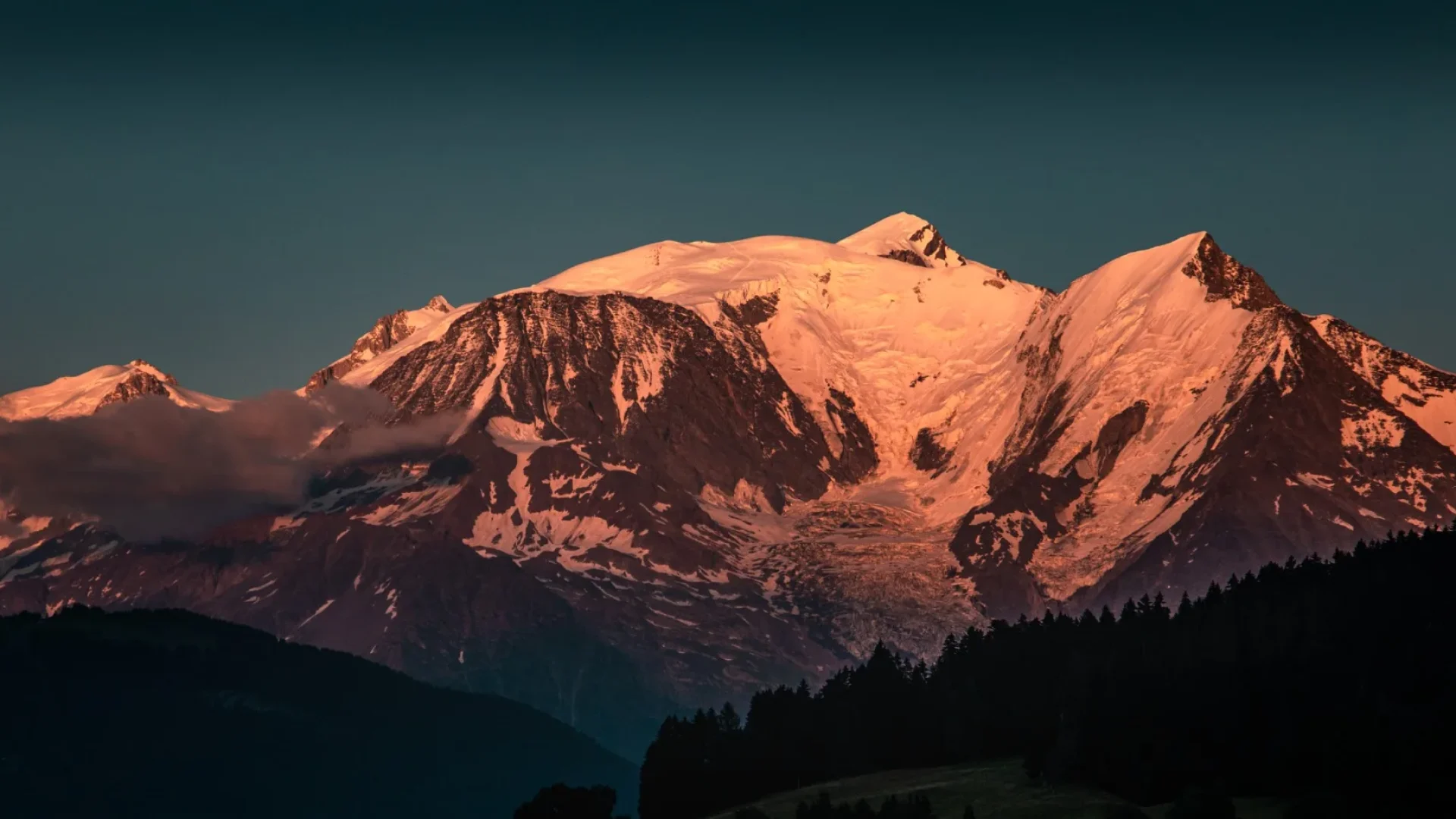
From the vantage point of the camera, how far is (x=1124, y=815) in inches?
7662

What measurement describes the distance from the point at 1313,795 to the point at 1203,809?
27.4 ft

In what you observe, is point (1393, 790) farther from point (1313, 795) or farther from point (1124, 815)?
point (1124, 815)

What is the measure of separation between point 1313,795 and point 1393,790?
5669 millimetres

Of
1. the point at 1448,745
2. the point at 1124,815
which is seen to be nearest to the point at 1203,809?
the point at 1124,815

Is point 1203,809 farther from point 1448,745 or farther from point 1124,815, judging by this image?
point 1448,745

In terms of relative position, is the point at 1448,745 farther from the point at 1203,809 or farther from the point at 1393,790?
the point at 1203,809

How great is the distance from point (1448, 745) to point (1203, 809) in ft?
63.6

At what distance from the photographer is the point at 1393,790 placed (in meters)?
196

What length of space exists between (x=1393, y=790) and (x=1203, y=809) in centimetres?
1381

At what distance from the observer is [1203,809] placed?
195 metres

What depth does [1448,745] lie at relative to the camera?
199m

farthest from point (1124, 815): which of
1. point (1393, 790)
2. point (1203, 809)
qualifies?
point (1393, 790)

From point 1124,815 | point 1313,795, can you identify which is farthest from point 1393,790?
point 1124,815
